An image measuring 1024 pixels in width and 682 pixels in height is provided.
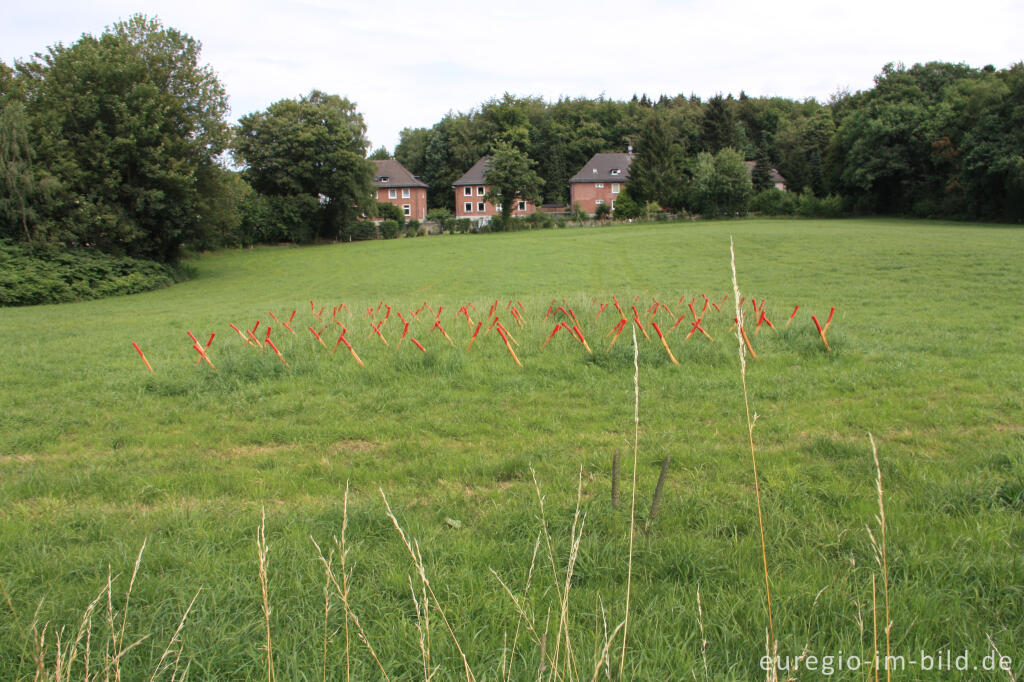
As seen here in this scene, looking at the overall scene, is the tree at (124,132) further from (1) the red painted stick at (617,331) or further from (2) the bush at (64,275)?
(1) the red painted stick at (617,331)

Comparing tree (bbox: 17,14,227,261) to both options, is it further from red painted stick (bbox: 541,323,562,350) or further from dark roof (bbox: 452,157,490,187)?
dark roof (bbox: 452,157,490,187)

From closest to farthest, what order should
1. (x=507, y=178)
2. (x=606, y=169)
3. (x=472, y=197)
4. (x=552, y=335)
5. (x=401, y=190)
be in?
(x=552, y=335)
(x=507, y=178)
(x=606, y=169)
(x=401, y=190)
(x=472, y=197)

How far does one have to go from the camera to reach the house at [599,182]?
270ft

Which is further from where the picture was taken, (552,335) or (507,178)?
(507,178)

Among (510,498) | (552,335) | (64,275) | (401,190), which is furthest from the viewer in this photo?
(401,190)

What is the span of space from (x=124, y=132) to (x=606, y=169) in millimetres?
64795

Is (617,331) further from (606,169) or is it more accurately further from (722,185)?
(606,169)

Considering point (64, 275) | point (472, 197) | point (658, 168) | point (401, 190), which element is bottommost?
point (64, 275)

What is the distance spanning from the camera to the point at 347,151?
5616 cm

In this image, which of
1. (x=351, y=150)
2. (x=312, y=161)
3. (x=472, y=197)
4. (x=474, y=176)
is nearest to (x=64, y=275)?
(x=312, y=161)

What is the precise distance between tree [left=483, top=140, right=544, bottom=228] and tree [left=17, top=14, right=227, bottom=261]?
3616cm

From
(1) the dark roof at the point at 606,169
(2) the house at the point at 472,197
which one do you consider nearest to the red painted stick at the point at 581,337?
(1) the dark roof at the point at 606,169

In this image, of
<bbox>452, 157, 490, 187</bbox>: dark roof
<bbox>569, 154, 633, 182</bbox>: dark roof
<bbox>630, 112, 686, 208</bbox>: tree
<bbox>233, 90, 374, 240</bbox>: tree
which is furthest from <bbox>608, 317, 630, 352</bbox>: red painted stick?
<bbox>452, 157, 490, 187</bbox>: dark roof

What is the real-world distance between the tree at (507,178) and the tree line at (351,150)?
0.81 feet
